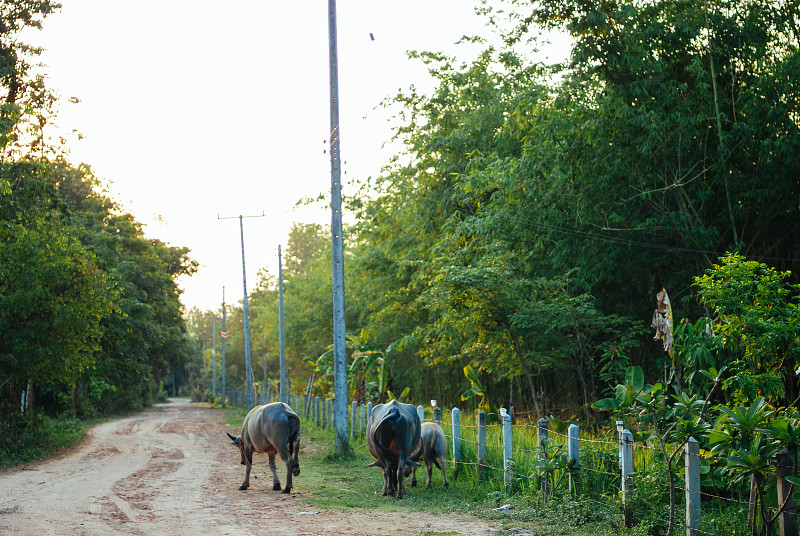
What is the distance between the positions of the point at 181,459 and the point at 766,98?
14.1m

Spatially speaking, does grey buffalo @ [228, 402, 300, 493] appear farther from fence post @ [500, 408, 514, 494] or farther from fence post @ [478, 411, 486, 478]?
fence post @ [500, 408, 514, 494]

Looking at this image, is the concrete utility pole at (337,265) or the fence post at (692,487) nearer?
the fence post at (692,487)

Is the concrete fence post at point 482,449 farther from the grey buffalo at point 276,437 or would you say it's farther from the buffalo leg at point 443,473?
the grey buffalo at point 276,437

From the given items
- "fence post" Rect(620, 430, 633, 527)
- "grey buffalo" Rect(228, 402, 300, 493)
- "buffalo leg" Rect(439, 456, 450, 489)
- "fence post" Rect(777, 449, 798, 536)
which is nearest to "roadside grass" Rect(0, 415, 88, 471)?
"grey buffalo" Rect(228, 402, 300, 493)

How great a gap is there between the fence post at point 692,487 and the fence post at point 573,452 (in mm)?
2040

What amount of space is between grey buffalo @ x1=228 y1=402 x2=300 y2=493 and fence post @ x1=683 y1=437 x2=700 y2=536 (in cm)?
588

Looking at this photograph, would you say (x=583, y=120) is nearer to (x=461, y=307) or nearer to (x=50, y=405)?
(x=461, y=307)

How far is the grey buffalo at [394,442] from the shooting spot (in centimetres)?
1098

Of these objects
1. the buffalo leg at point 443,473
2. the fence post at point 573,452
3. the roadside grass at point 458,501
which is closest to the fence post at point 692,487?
the roadside grass at point 458,501

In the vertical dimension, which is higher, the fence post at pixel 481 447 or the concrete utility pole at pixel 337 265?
the concrete utility pole at pixel 337 265

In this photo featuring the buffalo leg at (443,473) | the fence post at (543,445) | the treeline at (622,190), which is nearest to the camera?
the fence post at (543,445)

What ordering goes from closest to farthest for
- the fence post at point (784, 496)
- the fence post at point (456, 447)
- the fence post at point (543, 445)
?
the fence post at point (784, 496) → the fence post at point (543, 445) → the fence post at point (456, 447)

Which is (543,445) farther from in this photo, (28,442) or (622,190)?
(28,442)

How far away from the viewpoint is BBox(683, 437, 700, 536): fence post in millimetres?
7402
